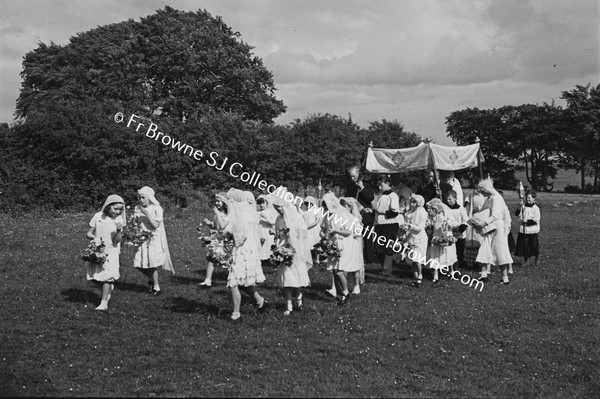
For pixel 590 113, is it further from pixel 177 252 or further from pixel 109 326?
pixel 109 326

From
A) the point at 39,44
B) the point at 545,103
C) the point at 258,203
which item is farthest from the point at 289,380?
the point at 545,103

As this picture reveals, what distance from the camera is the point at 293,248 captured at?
412 inches

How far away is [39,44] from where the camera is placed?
49156mm

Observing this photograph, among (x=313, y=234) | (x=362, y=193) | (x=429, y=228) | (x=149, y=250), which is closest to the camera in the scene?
(x=149, y=250)

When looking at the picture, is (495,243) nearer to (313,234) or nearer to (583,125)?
(313,234)

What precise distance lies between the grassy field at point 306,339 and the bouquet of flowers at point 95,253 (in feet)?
3.27

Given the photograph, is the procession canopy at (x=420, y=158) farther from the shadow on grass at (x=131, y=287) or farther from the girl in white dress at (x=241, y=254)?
the girl in white dress at (x=241, y=254)

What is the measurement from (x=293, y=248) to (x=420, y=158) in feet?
27.3

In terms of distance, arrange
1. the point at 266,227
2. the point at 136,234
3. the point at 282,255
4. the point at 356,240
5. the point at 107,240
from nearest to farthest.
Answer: the point at 282,255
the point at 107,240
the point at 356,240
the point at 136,234
the point at 266,227

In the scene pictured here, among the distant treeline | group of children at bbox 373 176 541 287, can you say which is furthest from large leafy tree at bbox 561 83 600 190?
group of children at bbox 373 176 541 287

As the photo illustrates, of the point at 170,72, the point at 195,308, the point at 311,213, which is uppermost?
the point at 170,72

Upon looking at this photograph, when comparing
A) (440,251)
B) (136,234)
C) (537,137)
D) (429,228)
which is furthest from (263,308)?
(537,137)

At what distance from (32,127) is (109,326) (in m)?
23.3

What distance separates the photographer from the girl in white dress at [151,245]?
38.7 ft
